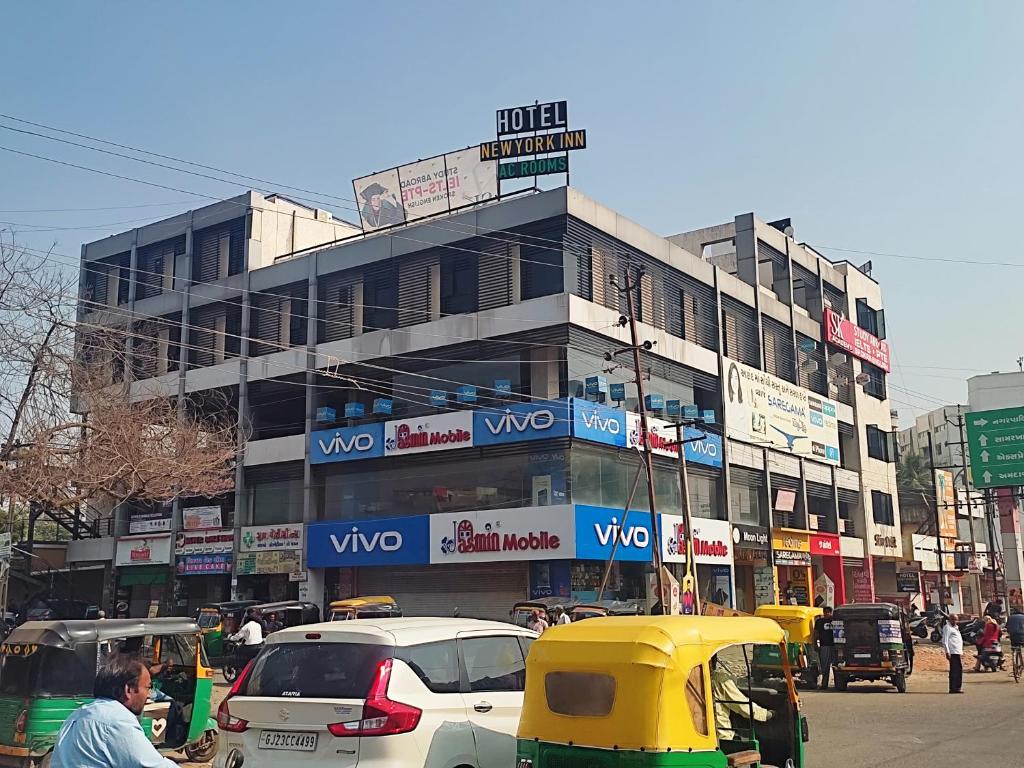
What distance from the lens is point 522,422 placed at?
1261 inches

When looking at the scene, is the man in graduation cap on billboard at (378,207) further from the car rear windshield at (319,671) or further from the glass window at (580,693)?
the glass window at (580,693)

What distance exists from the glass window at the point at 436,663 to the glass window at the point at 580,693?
0.89m

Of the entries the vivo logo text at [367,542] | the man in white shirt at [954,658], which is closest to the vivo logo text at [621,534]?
the vivo logo text at [367,542]

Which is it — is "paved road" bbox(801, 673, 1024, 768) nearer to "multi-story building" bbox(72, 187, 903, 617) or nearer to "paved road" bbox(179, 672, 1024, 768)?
"paved road" bbox(179, 672, 1024, 768)

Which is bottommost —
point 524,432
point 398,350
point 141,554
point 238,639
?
point 238,639

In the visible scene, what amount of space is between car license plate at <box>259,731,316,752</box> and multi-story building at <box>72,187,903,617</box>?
22094 mm

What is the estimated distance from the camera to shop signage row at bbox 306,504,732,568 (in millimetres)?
30719

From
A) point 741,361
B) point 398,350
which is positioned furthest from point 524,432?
point 741,361

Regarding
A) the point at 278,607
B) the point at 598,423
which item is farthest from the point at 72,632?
the point at 598,423

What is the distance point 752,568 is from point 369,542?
17.8m

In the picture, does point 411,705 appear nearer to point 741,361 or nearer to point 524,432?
point 524,432

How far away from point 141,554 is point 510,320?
2018 cm

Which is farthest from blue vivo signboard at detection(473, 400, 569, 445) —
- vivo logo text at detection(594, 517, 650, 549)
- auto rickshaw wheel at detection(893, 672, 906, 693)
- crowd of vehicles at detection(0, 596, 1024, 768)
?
crowd of vehicles at detection(0, 596, 1024, 768)

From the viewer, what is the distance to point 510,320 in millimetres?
33219
